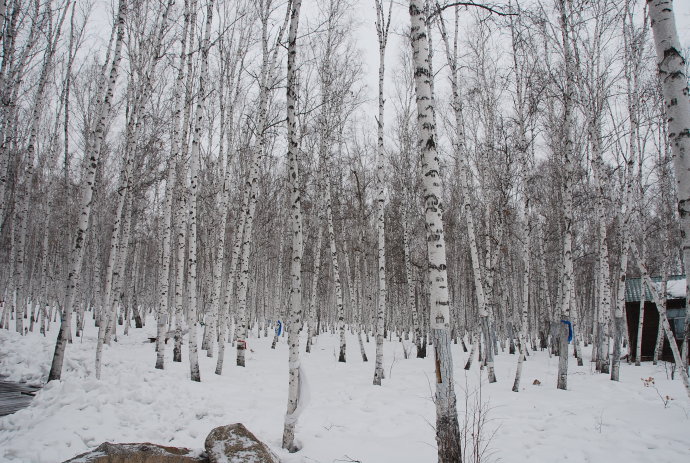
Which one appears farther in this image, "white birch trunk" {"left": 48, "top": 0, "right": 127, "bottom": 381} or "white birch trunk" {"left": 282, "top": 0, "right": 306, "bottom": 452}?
"white birch trunk" {"left": 48, "top": 0, "right": 127, "bottom": 381}

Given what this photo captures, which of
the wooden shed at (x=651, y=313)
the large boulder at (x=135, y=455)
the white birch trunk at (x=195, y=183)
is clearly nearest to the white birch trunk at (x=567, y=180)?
the large boulder at (x=135, y=455)

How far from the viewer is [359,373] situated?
11547 mm

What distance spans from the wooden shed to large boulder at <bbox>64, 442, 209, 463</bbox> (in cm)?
1938

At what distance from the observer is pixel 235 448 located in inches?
165

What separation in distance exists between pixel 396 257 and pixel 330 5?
506 inches

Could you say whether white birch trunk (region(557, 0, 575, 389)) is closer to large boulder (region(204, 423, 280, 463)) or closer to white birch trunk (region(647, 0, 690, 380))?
white birch trunk (region(647, 0, 690, 380))

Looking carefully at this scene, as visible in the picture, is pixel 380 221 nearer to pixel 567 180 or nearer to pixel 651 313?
pixel 567 180

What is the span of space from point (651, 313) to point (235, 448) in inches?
807

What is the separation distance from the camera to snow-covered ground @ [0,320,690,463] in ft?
16.5

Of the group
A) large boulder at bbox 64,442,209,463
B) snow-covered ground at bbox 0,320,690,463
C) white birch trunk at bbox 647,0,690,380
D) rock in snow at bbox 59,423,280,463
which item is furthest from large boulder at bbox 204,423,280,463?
white birch trunk at bbox 647,0,690,380

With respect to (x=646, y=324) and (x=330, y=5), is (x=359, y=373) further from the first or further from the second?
(x=646, y=324)

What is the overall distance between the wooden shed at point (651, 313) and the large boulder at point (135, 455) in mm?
19376

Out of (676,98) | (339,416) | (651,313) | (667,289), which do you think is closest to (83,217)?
(339,416)

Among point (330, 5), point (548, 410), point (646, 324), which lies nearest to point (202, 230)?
point (330, 5)
